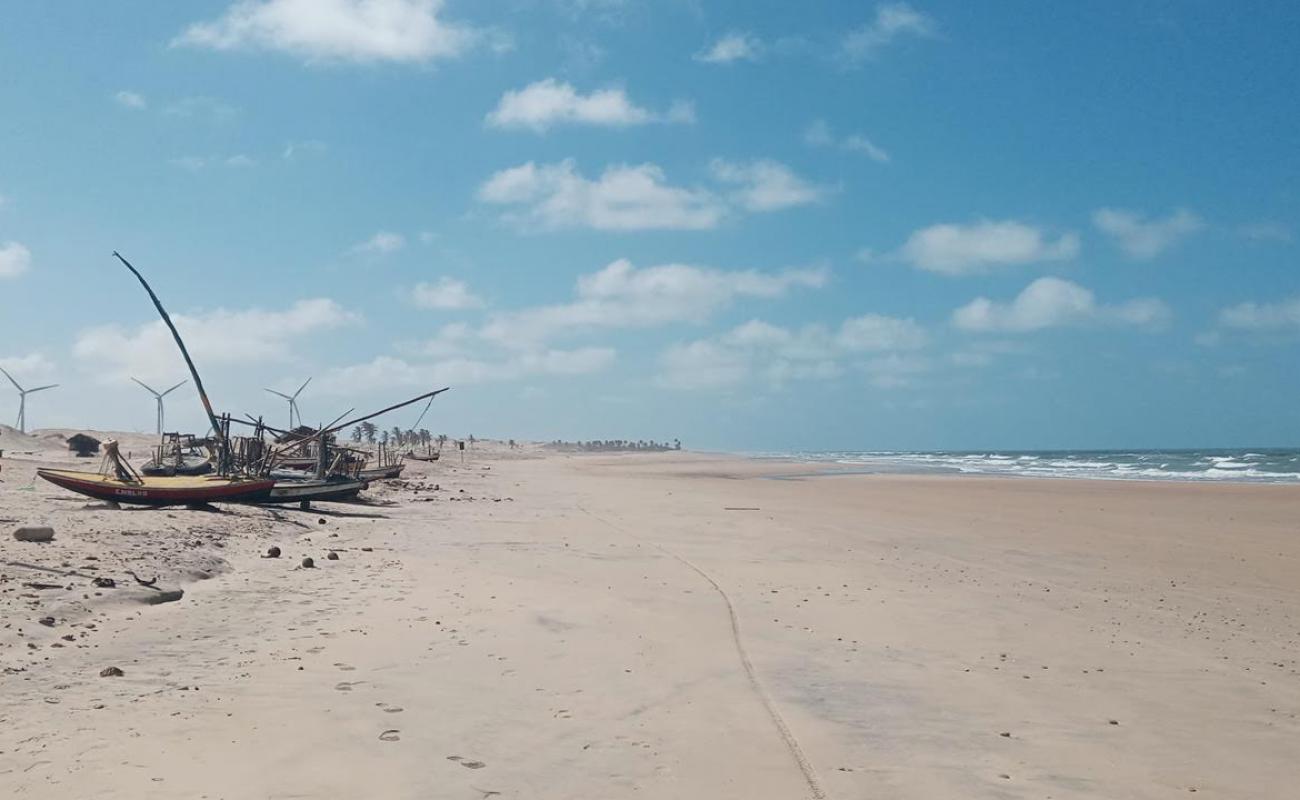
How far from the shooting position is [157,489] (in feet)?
65.2

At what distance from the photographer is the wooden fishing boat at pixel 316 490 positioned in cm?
2320

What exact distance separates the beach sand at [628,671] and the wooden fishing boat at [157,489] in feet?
8.07

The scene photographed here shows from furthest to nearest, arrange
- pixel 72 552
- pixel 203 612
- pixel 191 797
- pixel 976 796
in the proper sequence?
pixel 72 552 → pixel 203 612 → pixel 976 796 → pixel 191 797

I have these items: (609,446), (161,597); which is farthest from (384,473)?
(609,446)

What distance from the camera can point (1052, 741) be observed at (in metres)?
6.64

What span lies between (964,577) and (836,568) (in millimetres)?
1979

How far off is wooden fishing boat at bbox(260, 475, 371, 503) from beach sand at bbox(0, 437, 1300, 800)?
19.3 feet

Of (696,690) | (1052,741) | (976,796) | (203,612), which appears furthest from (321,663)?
(1052,741)

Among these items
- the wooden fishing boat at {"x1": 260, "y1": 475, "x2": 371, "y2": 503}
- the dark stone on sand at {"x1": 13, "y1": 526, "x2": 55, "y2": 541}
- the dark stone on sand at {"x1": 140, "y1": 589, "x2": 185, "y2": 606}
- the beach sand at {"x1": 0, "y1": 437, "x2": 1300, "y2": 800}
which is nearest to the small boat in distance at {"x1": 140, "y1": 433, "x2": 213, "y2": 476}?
the wooden fishing boat at {"x1": 260, "y1": 475, "x2": 371, "y2": 503}

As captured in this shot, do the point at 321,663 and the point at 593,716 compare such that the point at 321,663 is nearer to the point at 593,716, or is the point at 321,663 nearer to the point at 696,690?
the point at 593,716

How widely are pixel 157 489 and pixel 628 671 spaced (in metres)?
15.6

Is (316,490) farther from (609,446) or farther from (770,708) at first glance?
(609,446)

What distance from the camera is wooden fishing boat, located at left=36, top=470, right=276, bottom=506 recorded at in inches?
772

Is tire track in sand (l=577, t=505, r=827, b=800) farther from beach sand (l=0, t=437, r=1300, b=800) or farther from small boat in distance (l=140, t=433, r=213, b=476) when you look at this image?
small boat in distance (l=140, t=433, r=213, b=476)
